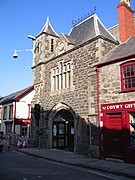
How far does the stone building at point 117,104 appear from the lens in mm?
11062

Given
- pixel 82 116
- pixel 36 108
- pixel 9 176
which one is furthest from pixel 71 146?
pixel 9 176

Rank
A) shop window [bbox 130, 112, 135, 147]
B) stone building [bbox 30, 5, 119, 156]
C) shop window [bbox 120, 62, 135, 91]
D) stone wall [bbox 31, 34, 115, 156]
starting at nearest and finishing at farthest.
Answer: shop window [bbox 130, 112, 135, 147]
shop window [bbox 120, 62, 135, 91]
stone wall [bbox 31, 34, 115, 156]
stone building [bbox 30, 5, 119, 156]

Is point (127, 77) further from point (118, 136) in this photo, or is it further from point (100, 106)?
point (118, 136)

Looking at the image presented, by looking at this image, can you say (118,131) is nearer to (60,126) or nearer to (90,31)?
(60,126)

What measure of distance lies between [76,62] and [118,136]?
6.25 meters

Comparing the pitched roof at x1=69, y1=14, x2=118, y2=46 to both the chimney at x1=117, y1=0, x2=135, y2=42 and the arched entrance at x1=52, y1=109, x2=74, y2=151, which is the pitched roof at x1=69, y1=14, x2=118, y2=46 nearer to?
the chimney at x1=117, y1=0, x2=135, y2=42

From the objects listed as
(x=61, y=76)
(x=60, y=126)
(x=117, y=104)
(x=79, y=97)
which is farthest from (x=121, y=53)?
(x=60, y=126)

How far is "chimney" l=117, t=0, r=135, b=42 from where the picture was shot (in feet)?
50.5

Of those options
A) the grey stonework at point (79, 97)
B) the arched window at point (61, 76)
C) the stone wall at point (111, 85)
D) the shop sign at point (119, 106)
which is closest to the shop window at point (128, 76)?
the stone wall at point (111, 85)

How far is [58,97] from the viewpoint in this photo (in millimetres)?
16391

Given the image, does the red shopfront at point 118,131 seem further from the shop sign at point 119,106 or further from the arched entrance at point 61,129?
the arched entrance at point 61,129

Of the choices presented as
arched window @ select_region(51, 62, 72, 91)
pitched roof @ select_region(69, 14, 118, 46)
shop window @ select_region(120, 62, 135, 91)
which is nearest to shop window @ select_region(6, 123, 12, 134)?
arched window @ select_region(51, 62, 72, 91)

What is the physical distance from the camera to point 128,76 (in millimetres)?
11531

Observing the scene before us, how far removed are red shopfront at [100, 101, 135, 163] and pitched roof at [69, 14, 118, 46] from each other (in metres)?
5.38
